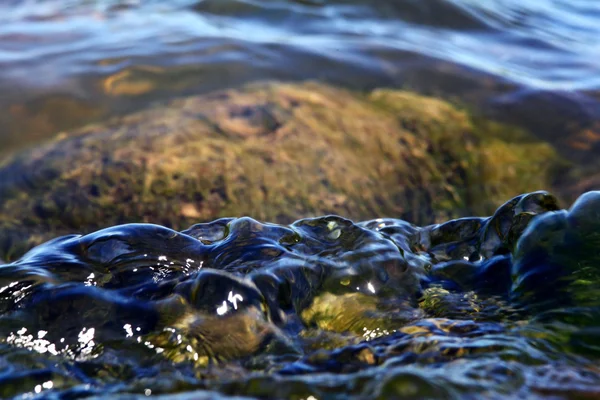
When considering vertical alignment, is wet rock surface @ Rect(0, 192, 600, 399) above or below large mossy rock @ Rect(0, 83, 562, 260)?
above

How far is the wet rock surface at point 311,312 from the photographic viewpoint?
138cm

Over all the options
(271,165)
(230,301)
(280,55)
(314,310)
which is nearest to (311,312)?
(314,310)

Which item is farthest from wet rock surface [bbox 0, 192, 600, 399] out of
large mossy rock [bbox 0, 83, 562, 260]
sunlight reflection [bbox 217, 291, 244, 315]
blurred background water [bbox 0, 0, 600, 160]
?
blurred background water [bbox 0, 0, 600, 160]

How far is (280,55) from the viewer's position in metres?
Result: 4.89

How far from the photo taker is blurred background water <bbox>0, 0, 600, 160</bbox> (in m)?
4.29

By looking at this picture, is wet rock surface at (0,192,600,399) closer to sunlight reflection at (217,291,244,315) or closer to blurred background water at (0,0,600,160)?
sunlight reflection at (217,291,244,315)

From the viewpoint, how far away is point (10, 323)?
1.55m

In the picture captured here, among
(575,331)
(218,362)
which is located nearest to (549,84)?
(575,331)

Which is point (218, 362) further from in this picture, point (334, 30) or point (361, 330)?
point (334, 30)

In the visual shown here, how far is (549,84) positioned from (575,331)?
12.9ft

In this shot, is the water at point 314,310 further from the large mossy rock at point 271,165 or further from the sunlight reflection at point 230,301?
the large mossy rock at point 271,165

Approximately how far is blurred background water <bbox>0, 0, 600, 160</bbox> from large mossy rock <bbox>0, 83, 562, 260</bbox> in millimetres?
264

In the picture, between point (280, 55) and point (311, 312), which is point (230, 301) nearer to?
point (311, 312)

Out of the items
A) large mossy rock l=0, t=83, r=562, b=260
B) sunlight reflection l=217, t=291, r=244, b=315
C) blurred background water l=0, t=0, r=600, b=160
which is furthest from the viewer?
blurred background water l=0, t=0, r=600, b=160
